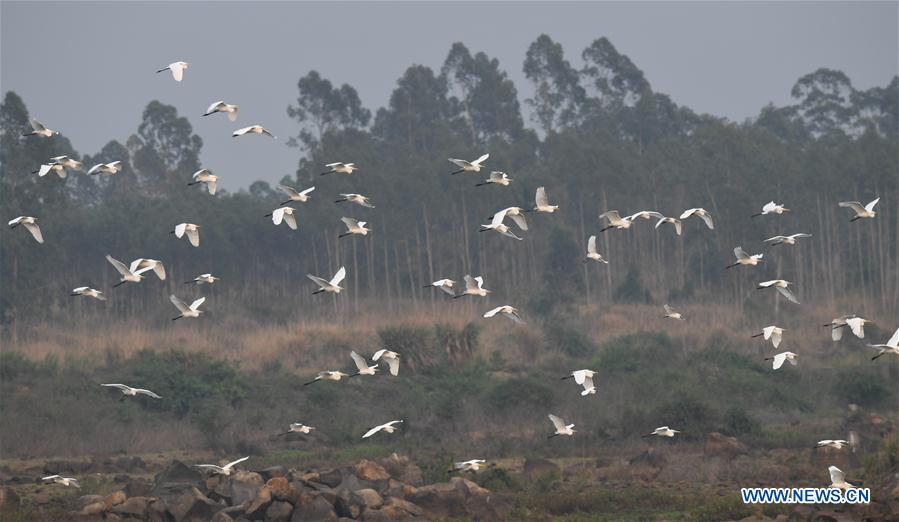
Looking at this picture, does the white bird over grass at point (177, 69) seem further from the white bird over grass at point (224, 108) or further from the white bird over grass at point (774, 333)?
the white bird over grass at point (774, 333)

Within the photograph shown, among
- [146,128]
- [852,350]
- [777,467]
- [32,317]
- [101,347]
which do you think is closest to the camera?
[777,467]

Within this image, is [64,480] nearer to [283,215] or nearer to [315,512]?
[315,512]

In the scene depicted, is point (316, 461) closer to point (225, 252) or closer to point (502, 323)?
point (502, 323)

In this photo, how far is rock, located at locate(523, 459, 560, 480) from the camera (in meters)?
30.4

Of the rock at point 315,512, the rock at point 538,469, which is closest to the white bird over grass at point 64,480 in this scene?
the rock at point 315,512

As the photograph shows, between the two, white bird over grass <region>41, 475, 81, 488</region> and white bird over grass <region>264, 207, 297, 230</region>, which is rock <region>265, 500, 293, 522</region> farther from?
white bird over grass <region>264, 207, 297, 230</region>

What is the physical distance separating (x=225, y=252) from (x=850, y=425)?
45443 mm

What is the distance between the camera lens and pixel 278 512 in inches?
918

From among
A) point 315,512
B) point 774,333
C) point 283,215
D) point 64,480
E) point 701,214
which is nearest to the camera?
point 315,512

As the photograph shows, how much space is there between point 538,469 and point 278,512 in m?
8.97

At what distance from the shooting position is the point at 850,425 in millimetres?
37062

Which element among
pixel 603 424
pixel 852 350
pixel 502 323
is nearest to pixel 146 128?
pixel 502 323

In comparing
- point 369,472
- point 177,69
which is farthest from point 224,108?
point 369,472

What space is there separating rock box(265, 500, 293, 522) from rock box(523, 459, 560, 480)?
8.14 meters
